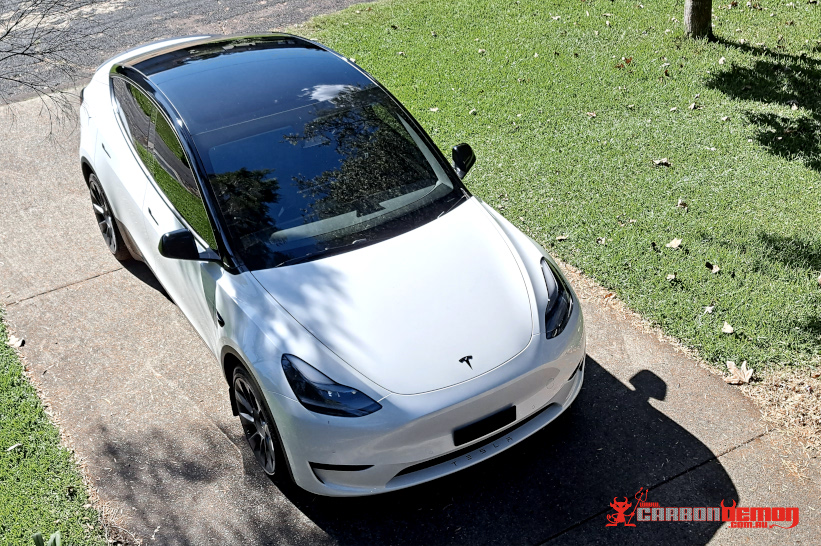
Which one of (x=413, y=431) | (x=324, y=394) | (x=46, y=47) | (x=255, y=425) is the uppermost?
(x=46, y=47)

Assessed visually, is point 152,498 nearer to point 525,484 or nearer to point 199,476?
point 199,476

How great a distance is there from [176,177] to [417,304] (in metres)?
1.75

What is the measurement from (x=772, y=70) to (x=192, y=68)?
21.4ft

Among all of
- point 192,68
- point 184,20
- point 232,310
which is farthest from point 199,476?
point 184,20

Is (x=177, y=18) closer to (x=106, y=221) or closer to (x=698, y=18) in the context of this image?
(x=106, y=221)

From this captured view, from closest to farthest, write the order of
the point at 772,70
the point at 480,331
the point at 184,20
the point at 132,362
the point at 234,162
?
the point at 480,331, the point at 234,162, the point at 132,362, the point at 772,70, the point at 184,20

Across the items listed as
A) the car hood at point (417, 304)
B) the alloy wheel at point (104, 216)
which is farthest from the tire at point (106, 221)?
the car hood at point (417, 304)

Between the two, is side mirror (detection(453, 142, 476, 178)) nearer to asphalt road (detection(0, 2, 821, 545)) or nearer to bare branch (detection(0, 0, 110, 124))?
asphalt road (detection(0, 2, 821, 545))

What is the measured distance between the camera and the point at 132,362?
516 centimetres

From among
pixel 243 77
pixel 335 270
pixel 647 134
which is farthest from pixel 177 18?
pixel 335 270

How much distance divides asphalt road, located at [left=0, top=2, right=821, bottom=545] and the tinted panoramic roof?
1629mm

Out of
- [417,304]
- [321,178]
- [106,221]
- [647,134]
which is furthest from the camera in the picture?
[647,134]

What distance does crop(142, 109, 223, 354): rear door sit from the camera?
171 inches

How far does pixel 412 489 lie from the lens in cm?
414
